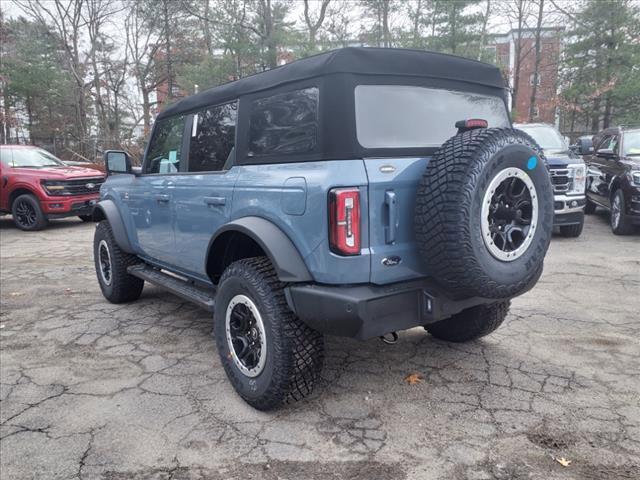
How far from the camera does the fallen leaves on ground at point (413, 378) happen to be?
10.5ft

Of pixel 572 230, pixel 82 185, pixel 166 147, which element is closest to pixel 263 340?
pixel 166 147

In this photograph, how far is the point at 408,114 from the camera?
2.76 meters

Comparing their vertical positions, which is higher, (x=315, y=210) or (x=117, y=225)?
(x=315, y=210)

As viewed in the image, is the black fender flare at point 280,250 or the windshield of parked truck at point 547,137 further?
the windshield of parked truck at point 547,137

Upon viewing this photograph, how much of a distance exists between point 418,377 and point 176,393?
1598mm

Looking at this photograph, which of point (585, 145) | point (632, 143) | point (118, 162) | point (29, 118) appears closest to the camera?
point (118, 162)

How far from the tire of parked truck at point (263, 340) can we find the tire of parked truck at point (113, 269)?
7.30 ft

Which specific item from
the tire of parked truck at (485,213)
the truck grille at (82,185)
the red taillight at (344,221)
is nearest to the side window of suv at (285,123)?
the red taillight at (344,221)

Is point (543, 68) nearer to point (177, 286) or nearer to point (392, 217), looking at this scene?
point (177, 286)

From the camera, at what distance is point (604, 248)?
725cm

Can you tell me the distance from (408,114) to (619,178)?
22.9 ft

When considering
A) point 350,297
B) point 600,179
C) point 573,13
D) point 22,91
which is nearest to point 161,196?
point 350,297

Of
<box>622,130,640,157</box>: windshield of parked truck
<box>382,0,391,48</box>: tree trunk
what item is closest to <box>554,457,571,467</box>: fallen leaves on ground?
<box>622,130,640,157</box>: windshield of parked truck

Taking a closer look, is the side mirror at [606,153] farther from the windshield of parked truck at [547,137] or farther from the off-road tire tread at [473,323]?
the off-road tire tread at [473,323]
